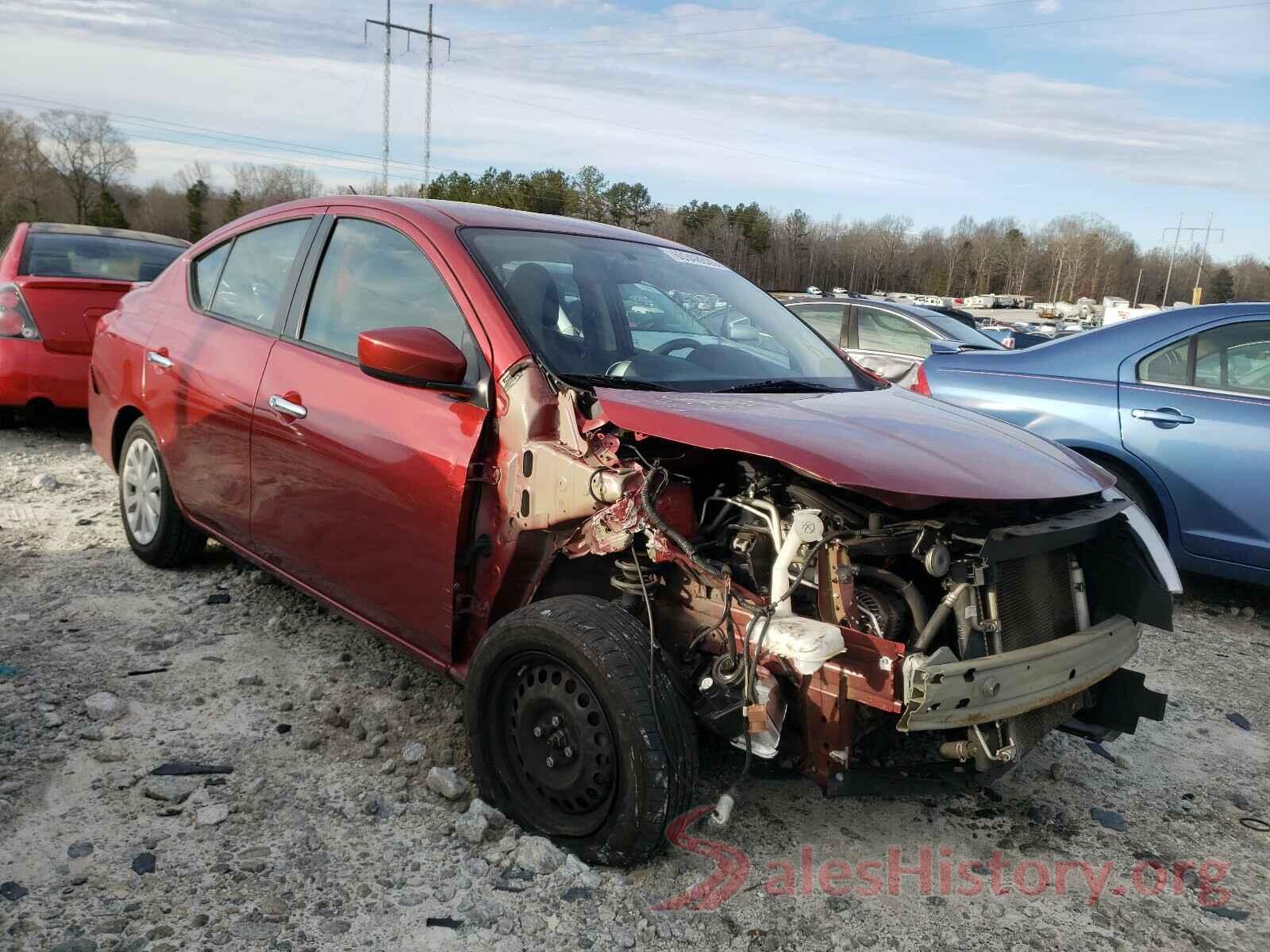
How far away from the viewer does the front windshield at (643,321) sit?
2.99 meters

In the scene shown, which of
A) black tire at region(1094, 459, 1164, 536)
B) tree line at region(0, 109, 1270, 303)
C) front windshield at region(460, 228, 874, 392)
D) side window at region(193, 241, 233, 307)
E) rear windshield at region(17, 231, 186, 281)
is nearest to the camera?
front windshield at region(460, 228, 874, 392)

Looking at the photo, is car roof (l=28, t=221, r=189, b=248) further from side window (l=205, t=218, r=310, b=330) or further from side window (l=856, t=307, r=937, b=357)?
side window (l=856, t=307, r=937, b=357)

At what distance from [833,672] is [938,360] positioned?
4101 millimetres

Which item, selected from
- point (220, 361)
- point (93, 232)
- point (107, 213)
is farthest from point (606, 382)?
point (107, 213)

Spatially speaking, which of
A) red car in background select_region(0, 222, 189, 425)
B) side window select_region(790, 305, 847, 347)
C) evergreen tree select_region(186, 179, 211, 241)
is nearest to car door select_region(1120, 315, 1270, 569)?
side window select_region(790, 305, 847, 347)

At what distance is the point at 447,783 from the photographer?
9.55 feet

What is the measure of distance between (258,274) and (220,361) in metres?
0.38

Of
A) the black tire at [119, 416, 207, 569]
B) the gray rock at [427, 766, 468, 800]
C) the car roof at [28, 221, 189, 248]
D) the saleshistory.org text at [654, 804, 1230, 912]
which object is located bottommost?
the saleshistory.org text at [654, 804, 1230, 912]

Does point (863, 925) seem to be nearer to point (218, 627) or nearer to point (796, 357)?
point (796, 357)

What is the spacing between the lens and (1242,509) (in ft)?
15.1

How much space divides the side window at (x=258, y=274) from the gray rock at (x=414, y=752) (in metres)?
1.62

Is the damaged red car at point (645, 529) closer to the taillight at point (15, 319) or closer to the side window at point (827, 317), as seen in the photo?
the taillight at point (15, 319)

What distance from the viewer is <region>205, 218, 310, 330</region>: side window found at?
3746 mm

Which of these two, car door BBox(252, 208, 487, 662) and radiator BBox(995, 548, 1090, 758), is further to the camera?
car door BBox(252, 208, 487, 662)
